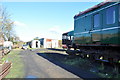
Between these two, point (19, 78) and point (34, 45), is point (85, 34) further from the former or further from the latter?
point (34, 45)

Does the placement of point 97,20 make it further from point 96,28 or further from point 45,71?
point 45,71

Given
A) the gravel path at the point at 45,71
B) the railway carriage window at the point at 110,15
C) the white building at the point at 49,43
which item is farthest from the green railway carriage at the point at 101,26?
the white building at the point at 49,43

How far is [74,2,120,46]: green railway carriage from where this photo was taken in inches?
283

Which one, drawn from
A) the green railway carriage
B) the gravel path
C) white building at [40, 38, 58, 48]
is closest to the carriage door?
the green railway carriage

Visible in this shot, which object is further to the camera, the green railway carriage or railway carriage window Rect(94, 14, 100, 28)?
railway carriage window Rect(94, 14, 100, 28)

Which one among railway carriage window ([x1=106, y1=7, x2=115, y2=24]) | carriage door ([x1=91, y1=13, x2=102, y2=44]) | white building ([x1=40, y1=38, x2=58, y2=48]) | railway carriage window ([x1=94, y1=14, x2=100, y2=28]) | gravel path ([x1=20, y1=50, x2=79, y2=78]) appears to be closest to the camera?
gravel path ([x1=20, y1=50, x2=79, y2=78])

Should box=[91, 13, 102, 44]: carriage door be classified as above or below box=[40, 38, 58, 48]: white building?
above

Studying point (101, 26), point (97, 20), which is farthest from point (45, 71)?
point (97, 20)

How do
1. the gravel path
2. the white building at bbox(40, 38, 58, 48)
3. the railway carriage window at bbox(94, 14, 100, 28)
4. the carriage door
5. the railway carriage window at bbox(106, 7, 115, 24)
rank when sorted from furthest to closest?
the white building at bbox(40, 38, 58, 48)
the railway carriage window at bbox(94, 14, 100, 28)
the carriage door
the railway carriage window at bbox(106, 7, 115, 24)
the gravel path

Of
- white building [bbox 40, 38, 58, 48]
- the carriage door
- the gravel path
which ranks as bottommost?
the gravel path

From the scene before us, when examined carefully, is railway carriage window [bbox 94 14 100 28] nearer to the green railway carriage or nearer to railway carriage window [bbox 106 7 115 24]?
the green railway carriage

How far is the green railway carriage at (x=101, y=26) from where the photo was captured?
7200 millimetres

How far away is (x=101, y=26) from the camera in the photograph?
8.45 metres

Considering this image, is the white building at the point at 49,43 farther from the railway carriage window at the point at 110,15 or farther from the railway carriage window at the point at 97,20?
the railway carriage window at the point at 110,15
